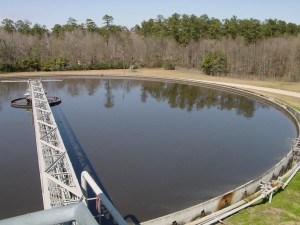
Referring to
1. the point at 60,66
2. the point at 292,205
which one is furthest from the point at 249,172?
the point at 60,66

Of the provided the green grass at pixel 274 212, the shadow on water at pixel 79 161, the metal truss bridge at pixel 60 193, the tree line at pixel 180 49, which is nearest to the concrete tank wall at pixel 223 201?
the green grass at pixel 274 212

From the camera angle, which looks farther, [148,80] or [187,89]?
[148,80]

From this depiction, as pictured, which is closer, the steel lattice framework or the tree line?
the steel lattice framework

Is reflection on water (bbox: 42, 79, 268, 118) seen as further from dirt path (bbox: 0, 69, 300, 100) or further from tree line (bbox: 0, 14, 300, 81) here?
tree line (bbox: 0, 14, 300, 81)

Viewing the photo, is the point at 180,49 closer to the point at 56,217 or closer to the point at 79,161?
the point at 79,161

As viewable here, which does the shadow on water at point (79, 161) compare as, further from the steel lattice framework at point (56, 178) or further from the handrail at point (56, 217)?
the handrail at point (56, 217)

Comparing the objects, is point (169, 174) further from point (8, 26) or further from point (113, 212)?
point (8, 26)

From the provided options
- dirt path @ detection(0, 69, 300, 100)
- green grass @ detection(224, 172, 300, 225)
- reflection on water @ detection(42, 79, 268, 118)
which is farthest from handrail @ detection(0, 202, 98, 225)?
dirt path @ detection(0, 69, 300, 100)
